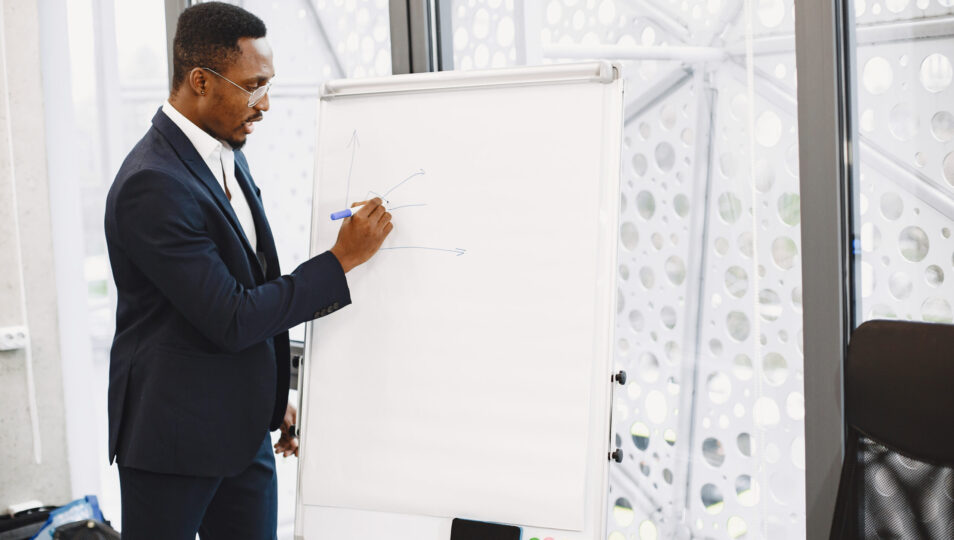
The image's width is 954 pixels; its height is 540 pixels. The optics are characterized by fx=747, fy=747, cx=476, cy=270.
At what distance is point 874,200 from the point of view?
4.75ft

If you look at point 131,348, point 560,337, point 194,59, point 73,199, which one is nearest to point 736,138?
point 560,337

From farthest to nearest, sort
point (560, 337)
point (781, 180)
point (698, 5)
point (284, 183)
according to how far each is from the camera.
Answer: point (284, 183)
point (698, 5)
point (781, 180)
point (560, 337)

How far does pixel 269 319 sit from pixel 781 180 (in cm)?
107

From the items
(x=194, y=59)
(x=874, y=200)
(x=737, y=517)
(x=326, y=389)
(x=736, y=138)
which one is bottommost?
(x=737, y=517)

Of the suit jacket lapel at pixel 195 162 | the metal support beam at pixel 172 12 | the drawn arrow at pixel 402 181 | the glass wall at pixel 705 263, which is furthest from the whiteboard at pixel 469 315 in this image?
the metal support beam at pixel 172 12

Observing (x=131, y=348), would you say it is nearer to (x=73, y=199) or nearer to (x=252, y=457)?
(x=252, y=457)

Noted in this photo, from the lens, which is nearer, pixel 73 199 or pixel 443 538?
pixel 443 538

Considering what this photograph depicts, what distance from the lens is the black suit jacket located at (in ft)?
4.56

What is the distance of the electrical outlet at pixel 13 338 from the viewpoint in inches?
111

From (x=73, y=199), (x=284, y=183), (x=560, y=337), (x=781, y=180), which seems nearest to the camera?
(x=560, y=337)

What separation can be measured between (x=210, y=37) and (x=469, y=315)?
0.77 m

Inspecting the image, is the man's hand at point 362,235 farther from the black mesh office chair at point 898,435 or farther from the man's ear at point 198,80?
the black mesh office chair at point 898,435

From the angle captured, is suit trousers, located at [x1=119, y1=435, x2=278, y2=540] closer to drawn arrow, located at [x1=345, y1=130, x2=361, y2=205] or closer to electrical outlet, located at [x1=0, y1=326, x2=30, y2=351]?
drawn arrow, located at [x1=345, y1=130, x2=361, y2=205]

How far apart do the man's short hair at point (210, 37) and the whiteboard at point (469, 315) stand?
0.26 meters
